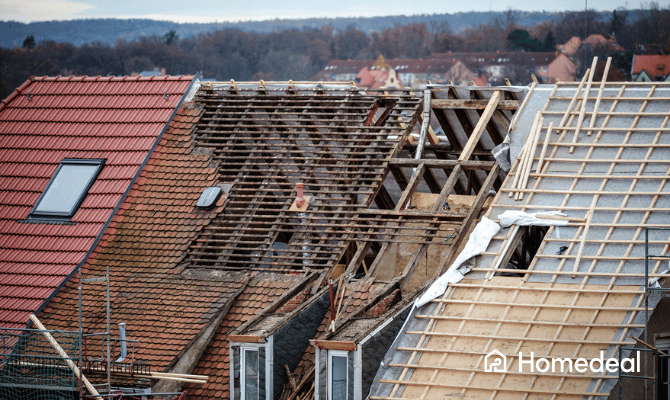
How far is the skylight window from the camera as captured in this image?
1566 cm

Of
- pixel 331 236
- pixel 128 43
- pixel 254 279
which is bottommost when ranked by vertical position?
pixel 254 279

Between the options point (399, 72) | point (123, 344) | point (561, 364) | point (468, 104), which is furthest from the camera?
point (399, 72)

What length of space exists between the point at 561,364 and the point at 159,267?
310 inches

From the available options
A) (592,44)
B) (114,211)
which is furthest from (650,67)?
(114,211)

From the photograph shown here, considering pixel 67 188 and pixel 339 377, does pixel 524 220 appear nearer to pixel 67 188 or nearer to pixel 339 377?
pixel 339 377

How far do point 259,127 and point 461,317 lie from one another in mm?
7233

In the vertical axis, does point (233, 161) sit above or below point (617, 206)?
above

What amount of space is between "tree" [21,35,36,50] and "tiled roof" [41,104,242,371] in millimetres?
45108

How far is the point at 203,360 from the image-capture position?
13.0 meters

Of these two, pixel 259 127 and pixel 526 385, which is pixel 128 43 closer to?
pixel 259 127

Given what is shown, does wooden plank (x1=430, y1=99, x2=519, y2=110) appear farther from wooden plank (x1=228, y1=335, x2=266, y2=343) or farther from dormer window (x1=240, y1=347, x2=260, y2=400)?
dormer window (x1=240, y1=347, x2=260, y2=400)

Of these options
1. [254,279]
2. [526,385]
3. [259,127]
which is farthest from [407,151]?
[526,385]

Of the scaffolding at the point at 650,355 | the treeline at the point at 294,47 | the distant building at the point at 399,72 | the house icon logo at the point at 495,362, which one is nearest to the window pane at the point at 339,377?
the house icon logo at the point at 495,362

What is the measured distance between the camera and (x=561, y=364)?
33.6 ft
